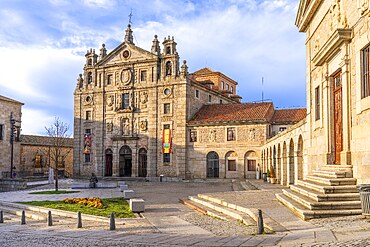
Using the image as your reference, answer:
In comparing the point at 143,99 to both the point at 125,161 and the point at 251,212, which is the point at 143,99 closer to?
the point at 125,161

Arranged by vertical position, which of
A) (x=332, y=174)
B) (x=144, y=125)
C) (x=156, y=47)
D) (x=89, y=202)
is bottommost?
(x=89, y=202)

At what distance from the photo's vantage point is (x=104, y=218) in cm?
1529

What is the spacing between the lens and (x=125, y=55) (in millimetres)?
47875

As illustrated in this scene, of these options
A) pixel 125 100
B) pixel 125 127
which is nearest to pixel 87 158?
pixel 125 127

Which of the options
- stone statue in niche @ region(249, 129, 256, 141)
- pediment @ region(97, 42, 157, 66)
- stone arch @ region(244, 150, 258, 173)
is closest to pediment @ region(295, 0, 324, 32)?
stone statue in niche @ region(249, 129, 256, 141)

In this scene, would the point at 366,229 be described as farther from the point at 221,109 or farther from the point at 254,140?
the point at 221,109

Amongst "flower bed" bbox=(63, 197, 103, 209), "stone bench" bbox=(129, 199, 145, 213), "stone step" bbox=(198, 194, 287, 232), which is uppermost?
"stone step" bbox=(198, 194, 287, 232)

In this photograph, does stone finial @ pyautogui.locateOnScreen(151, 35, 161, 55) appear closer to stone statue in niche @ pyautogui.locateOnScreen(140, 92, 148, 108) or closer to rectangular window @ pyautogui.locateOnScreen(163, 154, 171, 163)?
stone statue in niche @ pyautogui.locateOnScreen(140, 92, 148, 108)

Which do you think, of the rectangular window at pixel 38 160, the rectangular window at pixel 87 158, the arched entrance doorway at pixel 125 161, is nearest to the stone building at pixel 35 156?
the rectangular window at pixel 38 160

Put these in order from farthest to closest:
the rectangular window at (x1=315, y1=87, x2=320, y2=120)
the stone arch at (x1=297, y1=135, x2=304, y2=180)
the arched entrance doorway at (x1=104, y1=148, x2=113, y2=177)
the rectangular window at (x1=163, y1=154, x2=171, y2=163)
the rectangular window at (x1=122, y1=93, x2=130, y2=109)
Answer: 1. the arched entrance doorway at (x1=104, y1=148, x2=113, y2=177)
2. the rectangular window at (x1=122, y1=93, x2=130, y2=109)
3. the rectangular window at (x1=163, y1=154, x2=171, y2=163)
4. the stone arch at (x1=297, y1=135, x2=304, y2=180)
5. the rectangular window at (x1=315, y1=87, x2=320, y2=120)

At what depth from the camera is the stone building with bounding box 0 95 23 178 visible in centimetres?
4647

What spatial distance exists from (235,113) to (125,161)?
1388 cm

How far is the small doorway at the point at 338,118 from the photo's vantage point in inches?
610

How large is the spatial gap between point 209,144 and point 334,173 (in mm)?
29427
